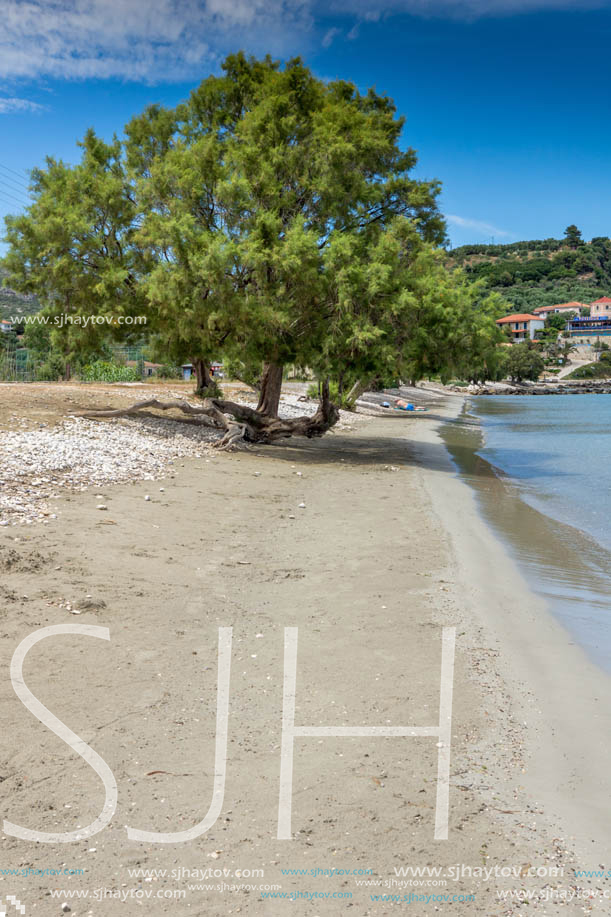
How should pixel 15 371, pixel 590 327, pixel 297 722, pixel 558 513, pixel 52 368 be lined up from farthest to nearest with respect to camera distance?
pixel 590 327 < pixel 52 368 < pixel 15 371 < pixel 558 513 < pixel 297 722

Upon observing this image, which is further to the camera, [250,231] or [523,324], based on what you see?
[523,324]

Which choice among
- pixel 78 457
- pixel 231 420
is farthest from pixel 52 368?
pixel 78 457

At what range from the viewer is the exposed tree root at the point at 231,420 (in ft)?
59.7

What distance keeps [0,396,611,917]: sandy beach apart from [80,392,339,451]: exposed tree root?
9.79m

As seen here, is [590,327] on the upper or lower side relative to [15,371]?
upper

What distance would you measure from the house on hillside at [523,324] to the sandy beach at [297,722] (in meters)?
180

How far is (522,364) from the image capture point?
413 feet

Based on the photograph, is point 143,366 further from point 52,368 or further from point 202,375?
point 202,375

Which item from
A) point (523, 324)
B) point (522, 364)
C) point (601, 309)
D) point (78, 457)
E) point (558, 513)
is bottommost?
point (558, 513)

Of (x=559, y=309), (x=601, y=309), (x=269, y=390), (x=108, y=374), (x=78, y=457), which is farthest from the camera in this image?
(x=559, y=309)

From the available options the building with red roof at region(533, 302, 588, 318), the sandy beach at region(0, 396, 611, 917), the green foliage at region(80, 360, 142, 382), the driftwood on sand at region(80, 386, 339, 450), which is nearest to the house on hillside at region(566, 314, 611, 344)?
the building with red roof at region(533, 302, 588, 318)

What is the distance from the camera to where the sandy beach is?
113 inches

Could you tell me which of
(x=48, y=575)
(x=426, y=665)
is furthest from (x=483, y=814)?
(x=48, y=575)

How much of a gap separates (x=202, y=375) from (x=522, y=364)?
112296 millimetres
